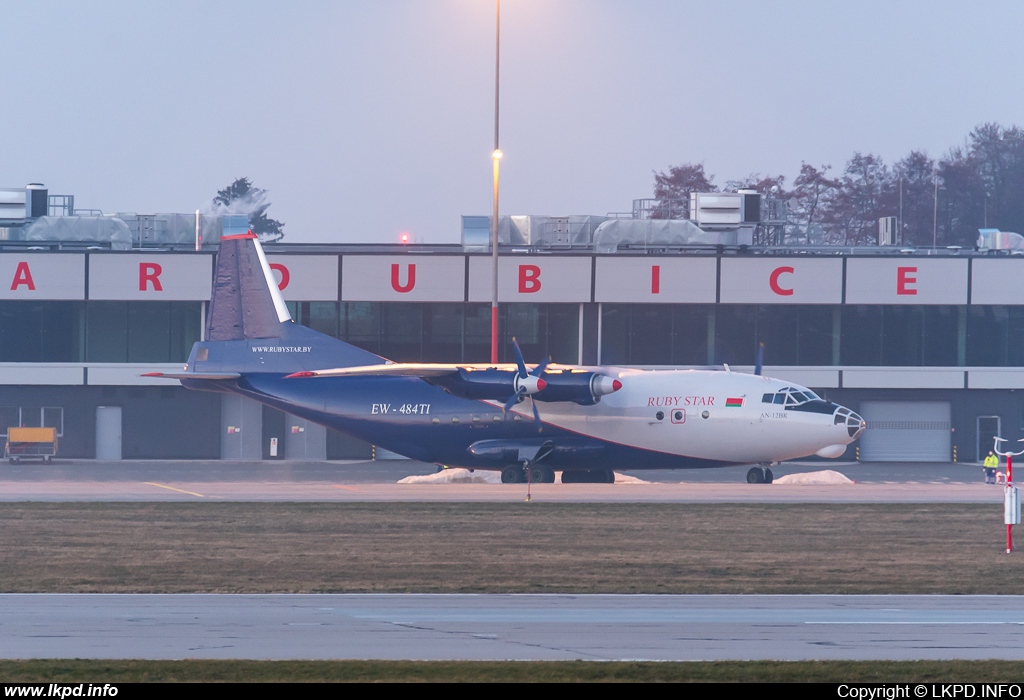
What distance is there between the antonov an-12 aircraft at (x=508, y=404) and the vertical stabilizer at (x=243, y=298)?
3cm

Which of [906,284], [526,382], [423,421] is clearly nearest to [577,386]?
[526,382]

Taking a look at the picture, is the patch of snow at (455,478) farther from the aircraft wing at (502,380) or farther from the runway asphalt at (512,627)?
the runway asphalt at (512,627)

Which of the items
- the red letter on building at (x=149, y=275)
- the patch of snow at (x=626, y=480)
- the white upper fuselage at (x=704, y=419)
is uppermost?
the red letter on building at (x=149, y=275)

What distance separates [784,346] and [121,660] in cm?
4292

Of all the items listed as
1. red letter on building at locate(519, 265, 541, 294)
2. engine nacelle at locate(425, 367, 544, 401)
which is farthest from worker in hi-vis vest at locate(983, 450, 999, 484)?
red letter on building at locate(519, 265, 541, 294)

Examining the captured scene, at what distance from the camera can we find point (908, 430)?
2087 inches

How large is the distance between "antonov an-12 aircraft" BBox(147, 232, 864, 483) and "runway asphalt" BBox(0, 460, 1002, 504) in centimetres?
113

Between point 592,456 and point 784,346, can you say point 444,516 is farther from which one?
point 784,346

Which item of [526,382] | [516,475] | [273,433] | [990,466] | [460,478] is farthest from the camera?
[273,433]

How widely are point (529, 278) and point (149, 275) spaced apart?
16.8 meters

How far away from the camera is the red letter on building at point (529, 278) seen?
5150 cm

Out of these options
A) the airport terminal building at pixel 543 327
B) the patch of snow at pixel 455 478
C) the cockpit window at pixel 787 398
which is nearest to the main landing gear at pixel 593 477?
the patch of snow at pixel 455 478

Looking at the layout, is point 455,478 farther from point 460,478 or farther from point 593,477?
point 593,477
